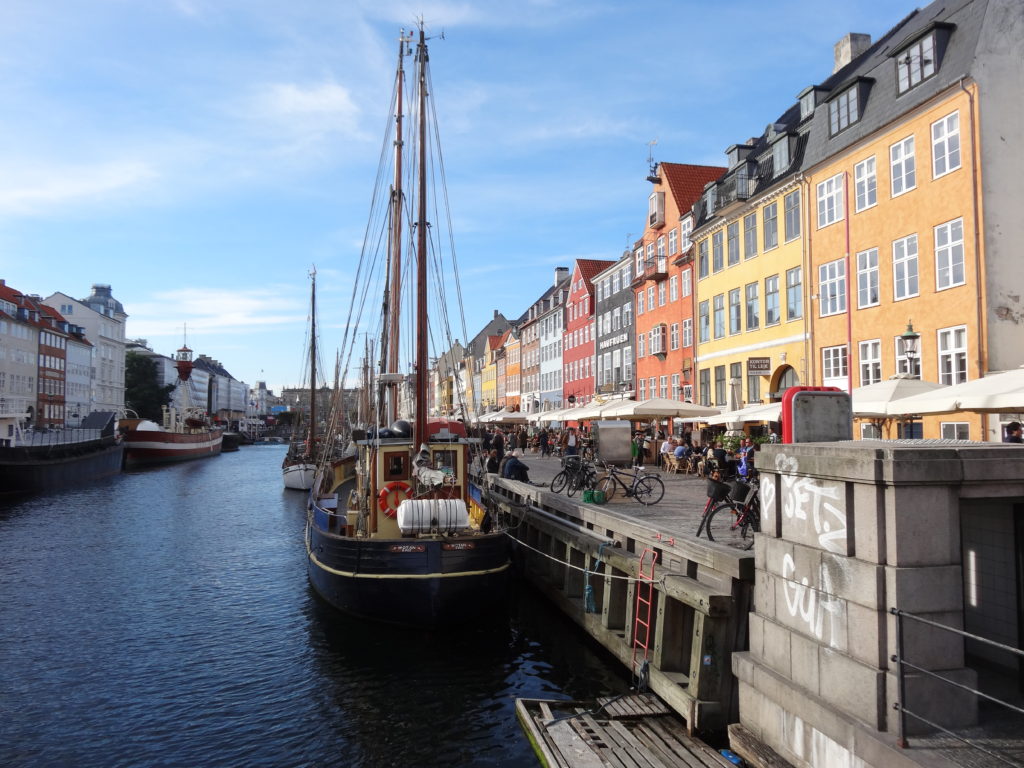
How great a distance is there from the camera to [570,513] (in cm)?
1650

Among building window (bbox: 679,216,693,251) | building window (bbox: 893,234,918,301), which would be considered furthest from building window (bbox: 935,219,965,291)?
building window (bbox: 679,216,693,251)

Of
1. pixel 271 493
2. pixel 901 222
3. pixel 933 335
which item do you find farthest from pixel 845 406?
pixel 271 493

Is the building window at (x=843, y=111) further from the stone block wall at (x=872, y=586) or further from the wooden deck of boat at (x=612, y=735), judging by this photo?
the wooden deck of boat at (x=612, y=735)

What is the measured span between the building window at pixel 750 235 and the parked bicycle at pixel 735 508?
2146cm

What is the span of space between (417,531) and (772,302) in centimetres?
2138

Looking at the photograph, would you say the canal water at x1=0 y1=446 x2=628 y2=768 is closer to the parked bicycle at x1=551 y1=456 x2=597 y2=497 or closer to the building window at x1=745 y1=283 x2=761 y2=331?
the parked bicycle at x1=551 y1=456 x2=597 y2=497

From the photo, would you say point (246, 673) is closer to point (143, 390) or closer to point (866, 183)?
point (866, 183)

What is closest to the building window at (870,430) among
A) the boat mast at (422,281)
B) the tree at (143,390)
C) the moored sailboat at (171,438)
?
the boat mast at (422,281)

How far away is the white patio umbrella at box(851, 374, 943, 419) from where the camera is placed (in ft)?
47.5

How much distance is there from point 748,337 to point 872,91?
10790 mm

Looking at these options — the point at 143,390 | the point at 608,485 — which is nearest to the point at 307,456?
the point at 608,485

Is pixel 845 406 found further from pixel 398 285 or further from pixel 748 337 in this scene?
pixel 748 337

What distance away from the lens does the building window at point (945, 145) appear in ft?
68.4

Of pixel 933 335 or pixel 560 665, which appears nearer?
pixel 560 665
